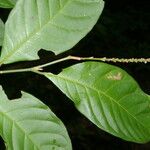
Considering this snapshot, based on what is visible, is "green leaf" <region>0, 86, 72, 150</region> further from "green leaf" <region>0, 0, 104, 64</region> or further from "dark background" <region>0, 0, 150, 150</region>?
"dark background" <region>0, 0, 150, 150</region>

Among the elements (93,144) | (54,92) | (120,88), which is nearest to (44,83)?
(54,92)

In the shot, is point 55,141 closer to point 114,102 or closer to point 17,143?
point 17,143

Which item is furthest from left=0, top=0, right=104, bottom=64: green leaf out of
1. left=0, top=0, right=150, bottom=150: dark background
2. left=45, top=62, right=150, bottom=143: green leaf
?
left=0, top=0, right=150, bottom=150: dark background

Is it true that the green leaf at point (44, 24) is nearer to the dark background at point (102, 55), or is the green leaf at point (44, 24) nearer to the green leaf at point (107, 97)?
the green leaf at point (107, 97)

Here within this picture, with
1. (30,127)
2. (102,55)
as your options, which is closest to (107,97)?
(30,127)

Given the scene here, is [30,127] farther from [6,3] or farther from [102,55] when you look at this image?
[102,55]

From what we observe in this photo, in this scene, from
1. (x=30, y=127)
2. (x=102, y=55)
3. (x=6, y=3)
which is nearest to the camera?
(x=30, y=127)
